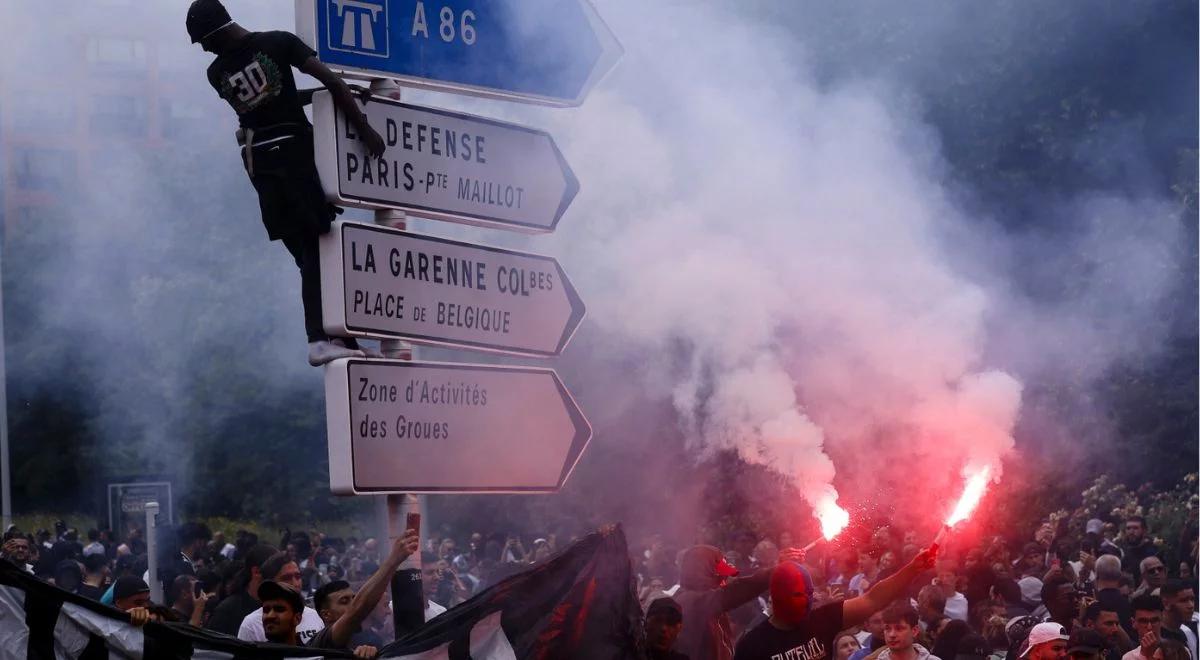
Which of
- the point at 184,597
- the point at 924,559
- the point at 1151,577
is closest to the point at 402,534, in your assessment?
the point at 924,559

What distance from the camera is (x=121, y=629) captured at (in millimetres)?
3646

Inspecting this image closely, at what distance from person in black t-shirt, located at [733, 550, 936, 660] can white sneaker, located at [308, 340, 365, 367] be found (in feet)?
7.28

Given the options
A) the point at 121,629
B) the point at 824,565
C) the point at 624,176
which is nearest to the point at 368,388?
the point at 121,629

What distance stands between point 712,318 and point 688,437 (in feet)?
11.8

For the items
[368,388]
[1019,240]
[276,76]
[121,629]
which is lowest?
[121,629]

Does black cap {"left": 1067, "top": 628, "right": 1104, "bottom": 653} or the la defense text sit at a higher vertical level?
the la defense text

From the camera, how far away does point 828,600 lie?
5875 mm

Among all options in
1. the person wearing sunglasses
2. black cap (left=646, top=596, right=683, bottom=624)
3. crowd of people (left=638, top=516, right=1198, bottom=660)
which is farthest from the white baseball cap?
the person wearing sunglasses

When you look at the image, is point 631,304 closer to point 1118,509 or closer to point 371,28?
point 1118,509

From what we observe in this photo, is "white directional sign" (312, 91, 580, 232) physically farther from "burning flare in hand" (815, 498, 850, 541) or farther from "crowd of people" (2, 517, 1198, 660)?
"burning flare in hand" (815, 498, 850, 541)

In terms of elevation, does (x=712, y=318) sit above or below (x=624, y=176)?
below

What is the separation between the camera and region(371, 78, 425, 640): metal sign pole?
3.89 metres

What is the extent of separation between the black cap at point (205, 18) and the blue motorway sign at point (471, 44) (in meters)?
0.20

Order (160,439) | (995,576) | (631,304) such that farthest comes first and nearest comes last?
1. (160,439)
2. (631,304)
3. (995,576)
